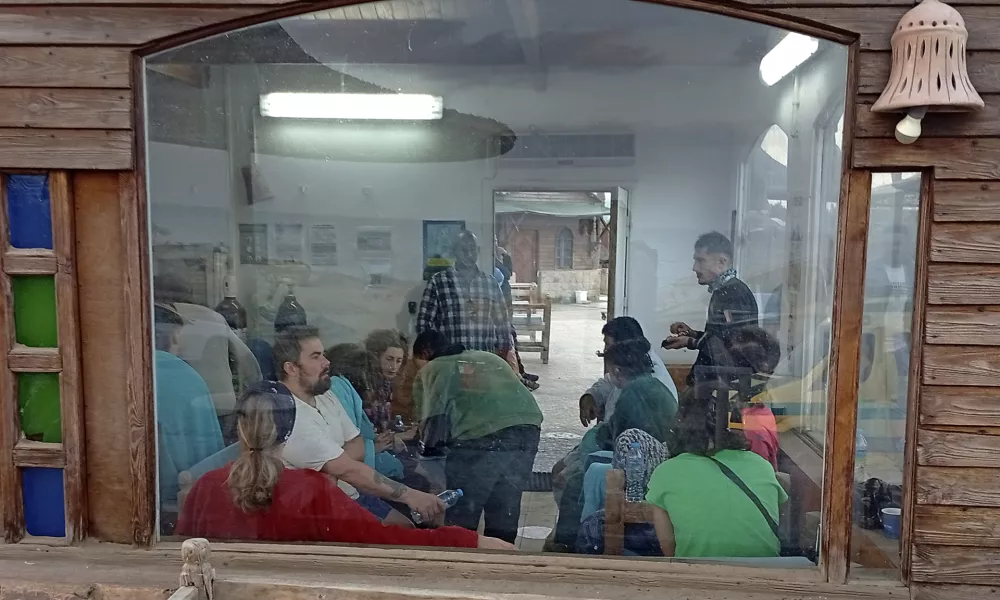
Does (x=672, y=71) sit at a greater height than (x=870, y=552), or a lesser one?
greater

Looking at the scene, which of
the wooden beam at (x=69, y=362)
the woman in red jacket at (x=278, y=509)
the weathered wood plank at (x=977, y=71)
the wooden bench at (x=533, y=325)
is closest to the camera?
the weathered wood plank at (x=977, y=71)

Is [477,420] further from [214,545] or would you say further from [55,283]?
[55,283]

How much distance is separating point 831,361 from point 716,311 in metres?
0.95

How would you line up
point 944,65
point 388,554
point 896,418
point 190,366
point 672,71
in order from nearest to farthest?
point 944,65
point 896,418
point 388,554
point 190,366
point 672,71

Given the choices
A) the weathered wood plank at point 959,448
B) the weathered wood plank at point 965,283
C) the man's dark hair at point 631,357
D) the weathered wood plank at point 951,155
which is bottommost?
the weathered wood plank at point 959,448

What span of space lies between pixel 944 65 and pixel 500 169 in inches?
70.6

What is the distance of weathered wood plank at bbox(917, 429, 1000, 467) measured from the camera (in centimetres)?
170

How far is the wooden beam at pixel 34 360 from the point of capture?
74.0 inches

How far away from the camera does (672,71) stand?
9.50 feet

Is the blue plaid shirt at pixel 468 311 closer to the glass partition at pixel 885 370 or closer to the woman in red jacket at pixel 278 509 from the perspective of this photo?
the woman in red jacket at pixel 278 509

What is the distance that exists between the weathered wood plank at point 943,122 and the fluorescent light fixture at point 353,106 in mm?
1785

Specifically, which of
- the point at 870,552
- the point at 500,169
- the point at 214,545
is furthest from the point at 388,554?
the point at 500,169

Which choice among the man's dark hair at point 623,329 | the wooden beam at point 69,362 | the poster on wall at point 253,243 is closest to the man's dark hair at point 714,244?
the man's dark hair at point 623,329

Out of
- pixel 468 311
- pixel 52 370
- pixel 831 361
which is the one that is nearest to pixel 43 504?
pixel 52 370
